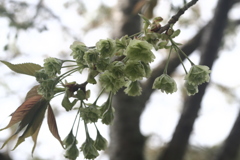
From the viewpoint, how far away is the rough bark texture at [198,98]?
1.33 metres

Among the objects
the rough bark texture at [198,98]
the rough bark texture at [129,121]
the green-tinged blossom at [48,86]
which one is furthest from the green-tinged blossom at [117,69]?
the rough bark texture at [129,121]

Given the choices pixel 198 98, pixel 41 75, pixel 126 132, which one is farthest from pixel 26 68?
pixel 126 132

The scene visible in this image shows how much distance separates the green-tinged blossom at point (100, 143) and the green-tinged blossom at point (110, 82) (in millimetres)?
195

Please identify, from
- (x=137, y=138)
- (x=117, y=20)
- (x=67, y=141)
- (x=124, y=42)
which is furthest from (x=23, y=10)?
(x=124, y=42)

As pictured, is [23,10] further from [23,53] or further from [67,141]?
[67,141]

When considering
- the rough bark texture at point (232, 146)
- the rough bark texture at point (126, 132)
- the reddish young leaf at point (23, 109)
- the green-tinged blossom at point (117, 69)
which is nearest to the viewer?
the green-tinged blossom at point (117, 69)

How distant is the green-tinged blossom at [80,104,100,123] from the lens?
0.53 m

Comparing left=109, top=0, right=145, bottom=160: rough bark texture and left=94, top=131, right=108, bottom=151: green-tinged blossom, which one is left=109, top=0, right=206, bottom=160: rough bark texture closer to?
left=109, top=0, right=145, bottom=160: rough bark texture

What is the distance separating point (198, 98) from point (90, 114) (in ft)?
3.14

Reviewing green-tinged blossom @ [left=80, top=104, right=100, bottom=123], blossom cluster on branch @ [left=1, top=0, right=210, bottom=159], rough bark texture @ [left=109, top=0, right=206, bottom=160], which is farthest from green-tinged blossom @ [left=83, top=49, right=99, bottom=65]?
rough bark texture @ [left=109, top=0, right=206, bottom=160]

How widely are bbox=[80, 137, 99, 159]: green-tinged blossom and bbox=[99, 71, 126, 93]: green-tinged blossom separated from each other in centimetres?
17

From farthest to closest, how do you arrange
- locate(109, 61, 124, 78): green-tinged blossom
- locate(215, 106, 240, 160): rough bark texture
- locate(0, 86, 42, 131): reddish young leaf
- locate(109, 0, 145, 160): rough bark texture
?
1. locate(109, 0, 145, 160): rough bark texture
2. locate(215, 106, 240, 160): rough bark texture
3. locate(0, 86, 42, 131): reddish young leaf
4. locate(109, 61, 124, 78): green-tinged blossom

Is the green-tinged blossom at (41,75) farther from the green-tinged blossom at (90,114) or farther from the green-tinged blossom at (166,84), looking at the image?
the green-tinged blossom at (166,84)

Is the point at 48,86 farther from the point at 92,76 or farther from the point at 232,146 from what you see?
the point at 232,146
